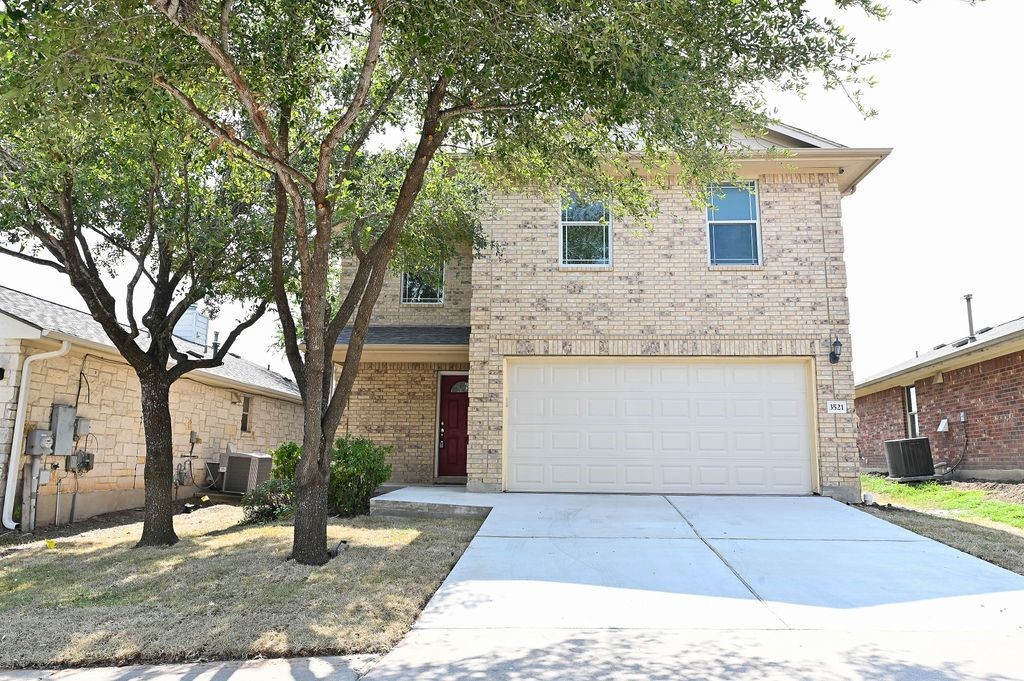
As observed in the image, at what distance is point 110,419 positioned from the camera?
40.0ft

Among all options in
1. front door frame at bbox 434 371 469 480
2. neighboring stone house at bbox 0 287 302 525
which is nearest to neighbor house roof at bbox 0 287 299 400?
neighboring stone house at bbox 0 287 302 525

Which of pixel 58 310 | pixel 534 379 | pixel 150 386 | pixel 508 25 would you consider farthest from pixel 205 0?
pixel 58 310

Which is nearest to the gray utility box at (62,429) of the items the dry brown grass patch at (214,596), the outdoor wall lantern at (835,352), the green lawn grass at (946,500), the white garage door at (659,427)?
the dry brown grass patch at (214,596)

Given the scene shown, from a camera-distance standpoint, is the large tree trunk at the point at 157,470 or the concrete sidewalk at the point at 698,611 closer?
the concrete sidewalk at the point at 698,611

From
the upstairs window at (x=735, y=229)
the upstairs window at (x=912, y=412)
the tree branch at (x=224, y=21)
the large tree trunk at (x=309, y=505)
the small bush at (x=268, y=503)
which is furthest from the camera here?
the upstairs window at (x=912, y=412)

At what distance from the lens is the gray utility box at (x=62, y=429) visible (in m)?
10.4

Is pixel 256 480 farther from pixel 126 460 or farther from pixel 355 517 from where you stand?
pixel 355 517

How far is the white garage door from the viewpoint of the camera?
11.5 m

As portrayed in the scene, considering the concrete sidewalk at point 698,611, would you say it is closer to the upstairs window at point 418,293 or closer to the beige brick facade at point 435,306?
the beige brick facade at point 435,306

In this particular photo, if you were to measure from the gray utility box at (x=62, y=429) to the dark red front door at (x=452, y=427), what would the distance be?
20.0 ft

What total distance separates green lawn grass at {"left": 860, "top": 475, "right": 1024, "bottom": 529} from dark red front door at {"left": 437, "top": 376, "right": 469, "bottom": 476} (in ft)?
25.5

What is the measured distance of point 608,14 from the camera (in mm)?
6164

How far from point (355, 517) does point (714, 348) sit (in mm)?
6011

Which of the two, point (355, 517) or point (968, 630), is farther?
point (355, 517)
